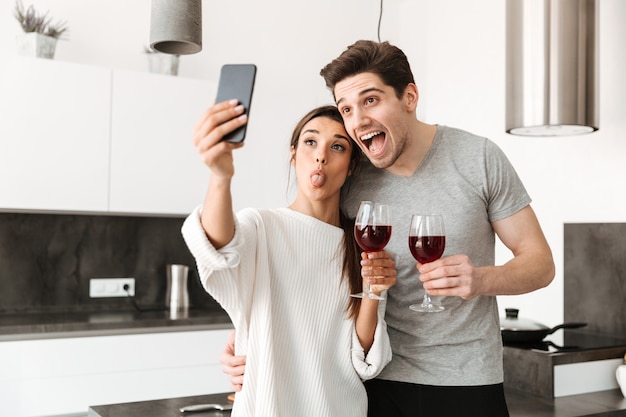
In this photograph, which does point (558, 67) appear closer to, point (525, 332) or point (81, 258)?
point (525, 332)

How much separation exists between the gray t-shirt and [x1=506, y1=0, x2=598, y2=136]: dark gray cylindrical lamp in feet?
3.97

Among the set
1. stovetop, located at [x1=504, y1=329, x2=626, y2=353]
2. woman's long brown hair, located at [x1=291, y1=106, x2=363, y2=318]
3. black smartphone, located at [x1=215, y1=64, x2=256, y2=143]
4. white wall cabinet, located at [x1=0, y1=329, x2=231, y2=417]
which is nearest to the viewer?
black smartphone, located at [x1=215, y1=64, x2=256, y2=143]

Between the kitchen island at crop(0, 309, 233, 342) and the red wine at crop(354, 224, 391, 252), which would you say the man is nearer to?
the red wine at crop(354, 224, 391, 252)

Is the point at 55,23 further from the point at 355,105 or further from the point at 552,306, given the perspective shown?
the point at 552,306

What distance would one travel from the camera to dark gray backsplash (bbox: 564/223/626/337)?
314 centimetres

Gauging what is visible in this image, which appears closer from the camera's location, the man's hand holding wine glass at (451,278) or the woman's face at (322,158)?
the man's hand holding wine glass at (451,278)

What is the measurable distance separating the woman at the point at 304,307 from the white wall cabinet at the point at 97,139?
2.12 meters

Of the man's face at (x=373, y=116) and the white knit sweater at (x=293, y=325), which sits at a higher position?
the man's face at (x=373, y=116)

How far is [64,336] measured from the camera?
321cm

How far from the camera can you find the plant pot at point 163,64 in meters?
3.86

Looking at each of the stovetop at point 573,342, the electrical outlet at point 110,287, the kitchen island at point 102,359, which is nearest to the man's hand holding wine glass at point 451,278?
the stovetop at point 573,342

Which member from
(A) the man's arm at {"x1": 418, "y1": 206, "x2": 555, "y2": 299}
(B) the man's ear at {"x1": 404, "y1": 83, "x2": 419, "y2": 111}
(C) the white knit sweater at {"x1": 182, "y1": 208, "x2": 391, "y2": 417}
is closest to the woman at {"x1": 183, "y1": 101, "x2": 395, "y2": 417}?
(C) the white knit sweater at {"x1": 182, "y1": 208, "x2": 391, "y2": 417}

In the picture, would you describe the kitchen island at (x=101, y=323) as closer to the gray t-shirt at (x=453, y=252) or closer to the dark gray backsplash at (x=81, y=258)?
the dark gray backsplash at (x=81, y=258)

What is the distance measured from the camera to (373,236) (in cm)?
157
